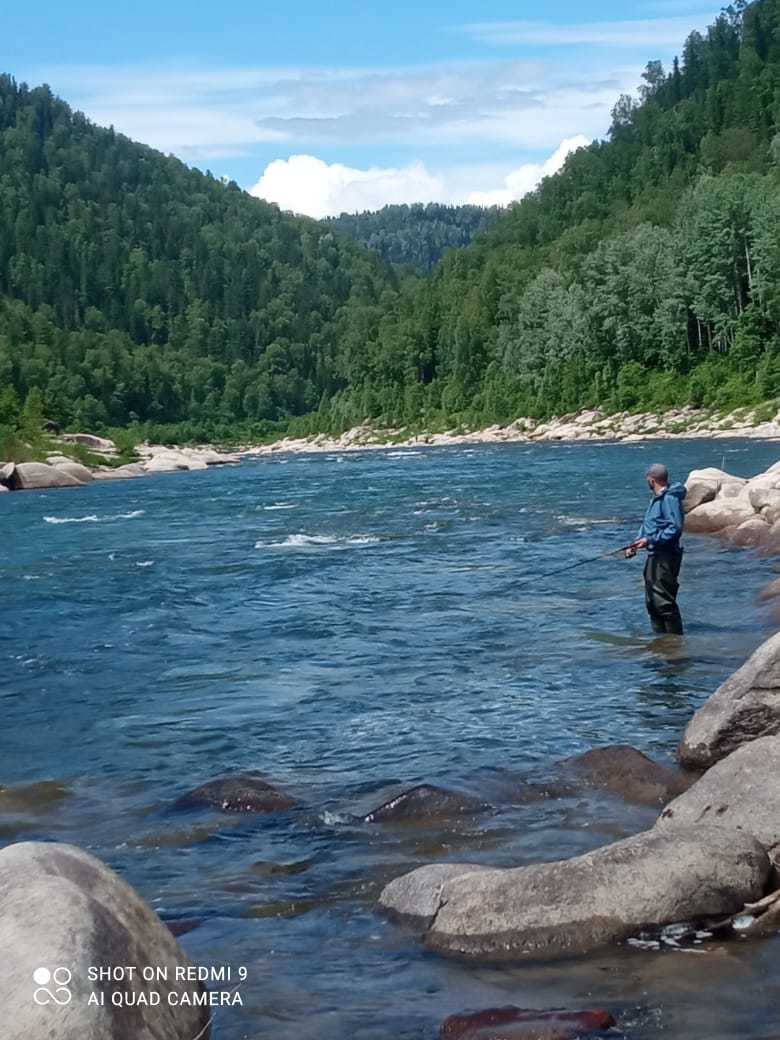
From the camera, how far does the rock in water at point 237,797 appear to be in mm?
10398

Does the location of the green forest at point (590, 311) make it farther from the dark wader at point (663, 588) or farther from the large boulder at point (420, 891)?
the large boulder at point (420, 891)

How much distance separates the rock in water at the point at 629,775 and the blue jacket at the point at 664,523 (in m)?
5.04

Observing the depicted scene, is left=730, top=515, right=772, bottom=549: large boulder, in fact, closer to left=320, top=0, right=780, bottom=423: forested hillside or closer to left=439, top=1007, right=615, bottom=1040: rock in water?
left=439, top=1007, right=615, bottom=1040: rock in water

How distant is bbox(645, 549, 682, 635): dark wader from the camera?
51.4ft

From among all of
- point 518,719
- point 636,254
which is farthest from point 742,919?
point 636,254

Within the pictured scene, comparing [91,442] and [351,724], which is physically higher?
[91,442]

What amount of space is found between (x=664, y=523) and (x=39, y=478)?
5483cm

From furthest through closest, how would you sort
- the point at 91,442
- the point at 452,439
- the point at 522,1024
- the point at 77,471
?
1. the point at 452,439
2. the point at 91,442
3. the point at 77,471
4. the point at 522,1024

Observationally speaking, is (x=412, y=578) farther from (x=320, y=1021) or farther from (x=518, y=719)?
(x=320, y=1021)

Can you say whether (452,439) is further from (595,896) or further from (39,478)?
(595,896)

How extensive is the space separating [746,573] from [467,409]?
9573cm

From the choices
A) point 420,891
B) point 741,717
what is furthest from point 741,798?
point 741,717

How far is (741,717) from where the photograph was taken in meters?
10.6

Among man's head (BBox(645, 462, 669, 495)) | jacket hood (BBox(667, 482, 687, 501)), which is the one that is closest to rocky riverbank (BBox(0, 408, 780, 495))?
jacket hood (BBox(667, 482, 687, 501))
